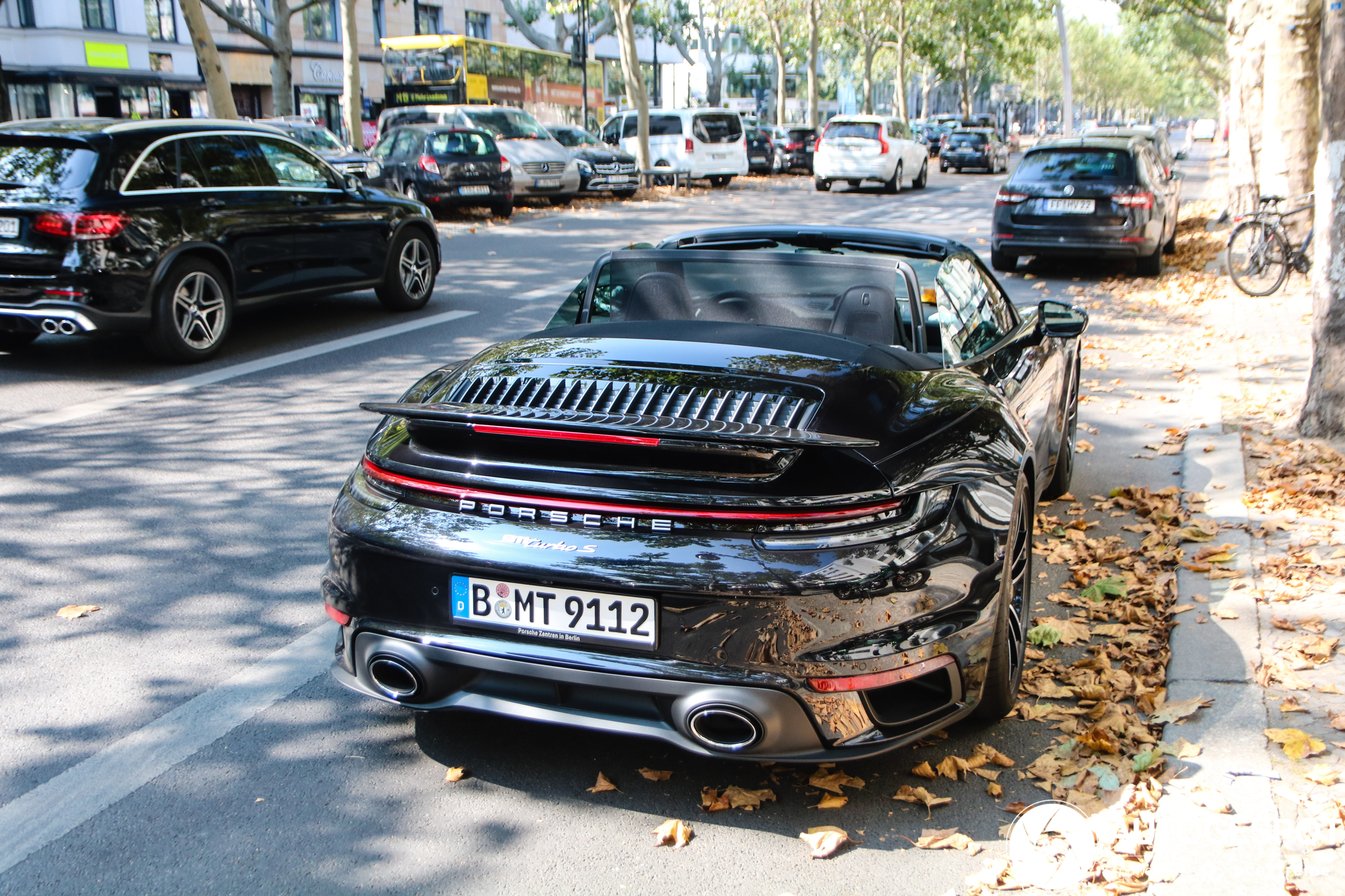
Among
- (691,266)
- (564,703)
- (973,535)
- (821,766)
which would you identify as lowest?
(821,766)

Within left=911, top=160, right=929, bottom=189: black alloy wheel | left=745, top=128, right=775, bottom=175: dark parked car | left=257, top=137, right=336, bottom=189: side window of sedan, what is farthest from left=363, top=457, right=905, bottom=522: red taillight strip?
left=745, top=128, right=775, bottom=175: dark parked car

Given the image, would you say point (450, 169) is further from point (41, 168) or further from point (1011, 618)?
point (1011, 618)

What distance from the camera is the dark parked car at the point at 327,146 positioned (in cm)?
2055

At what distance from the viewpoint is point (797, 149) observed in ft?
130

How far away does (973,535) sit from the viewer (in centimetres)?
313

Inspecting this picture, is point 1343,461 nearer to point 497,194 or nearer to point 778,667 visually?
point 778,667

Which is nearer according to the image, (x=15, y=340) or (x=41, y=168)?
(x=41, y=168)

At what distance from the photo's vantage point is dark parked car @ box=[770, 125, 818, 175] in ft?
130

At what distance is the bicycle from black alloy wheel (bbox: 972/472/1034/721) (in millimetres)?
9712

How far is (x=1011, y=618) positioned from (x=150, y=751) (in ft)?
7.95

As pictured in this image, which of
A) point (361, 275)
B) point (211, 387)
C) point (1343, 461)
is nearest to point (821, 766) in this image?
point (1343, 461)

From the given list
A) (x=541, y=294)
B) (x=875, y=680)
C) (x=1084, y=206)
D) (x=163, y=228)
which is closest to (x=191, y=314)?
(x=163, y=228)

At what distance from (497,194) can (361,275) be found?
1017 centimetres

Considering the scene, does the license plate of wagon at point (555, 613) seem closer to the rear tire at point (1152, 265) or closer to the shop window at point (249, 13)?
the rear tire at point (1152, 265)
